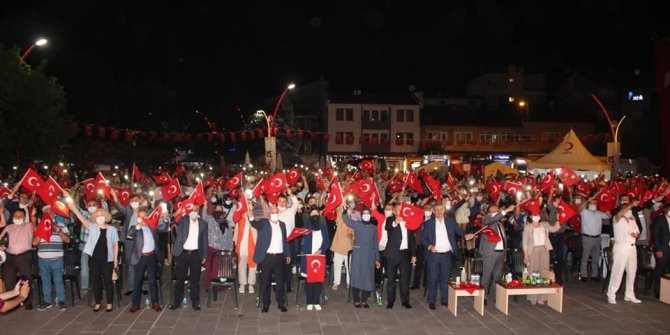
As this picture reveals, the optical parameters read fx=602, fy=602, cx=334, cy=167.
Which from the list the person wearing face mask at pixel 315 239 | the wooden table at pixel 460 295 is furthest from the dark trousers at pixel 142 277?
the wooden table at pixel 460 295

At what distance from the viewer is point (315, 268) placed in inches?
403

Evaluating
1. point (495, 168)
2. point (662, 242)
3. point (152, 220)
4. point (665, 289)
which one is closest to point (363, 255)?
point (152, 220)

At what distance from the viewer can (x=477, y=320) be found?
32.2 feet

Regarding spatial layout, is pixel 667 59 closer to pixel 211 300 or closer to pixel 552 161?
pixel 552 161

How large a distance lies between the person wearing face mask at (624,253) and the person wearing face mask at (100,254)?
29.2 ft

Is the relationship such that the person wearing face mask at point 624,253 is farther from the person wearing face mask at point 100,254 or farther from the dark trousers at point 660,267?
the person wearing face mask at point 100,254

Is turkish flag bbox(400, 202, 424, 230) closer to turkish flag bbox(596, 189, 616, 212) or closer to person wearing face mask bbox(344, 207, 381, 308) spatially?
person wearing face mask bbox(344, 207, 381, 308)

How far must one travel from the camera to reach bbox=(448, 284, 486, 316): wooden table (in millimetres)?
10016

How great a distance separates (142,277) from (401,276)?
446 centimetres

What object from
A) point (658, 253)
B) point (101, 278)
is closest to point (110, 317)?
point (101, 278)

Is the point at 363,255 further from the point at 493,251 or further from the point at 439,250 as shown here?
the point at 493,251

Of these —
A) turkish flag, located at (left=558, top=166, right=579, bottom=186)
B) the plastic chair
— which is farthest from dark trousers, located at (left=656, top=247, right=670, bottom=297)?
the plastic chair

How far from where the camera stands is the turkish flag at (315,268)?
10227 mm

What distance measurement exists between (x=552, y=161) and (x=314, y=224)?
1970 cm
